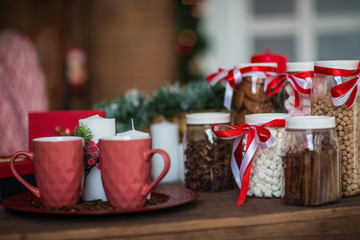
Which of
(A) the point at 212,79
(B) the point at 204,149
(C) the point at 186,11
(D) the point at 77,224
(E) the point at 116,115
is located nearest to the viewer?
(D) the point at 77,224

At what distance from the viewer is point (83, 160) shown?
807 mm

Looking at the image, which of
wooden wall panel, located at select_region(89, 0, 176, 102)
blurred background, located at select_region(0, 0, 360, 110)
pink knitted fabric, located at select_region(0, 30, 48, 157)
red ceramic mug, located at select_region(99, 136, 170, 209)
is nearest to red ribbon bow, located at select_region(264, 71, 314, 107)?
red ceramic mug, located at select_region(99, 136, 170, 209)

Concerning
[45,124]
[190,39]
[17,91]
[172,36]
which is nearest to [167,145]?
[45,124]

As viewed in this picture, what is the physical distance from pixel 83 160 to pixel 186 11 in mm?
3051

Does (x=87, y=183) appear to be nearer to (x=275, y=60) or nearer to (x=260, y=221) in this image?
(x=260, y=221)

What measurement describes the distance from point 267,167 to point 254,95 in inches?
9.2

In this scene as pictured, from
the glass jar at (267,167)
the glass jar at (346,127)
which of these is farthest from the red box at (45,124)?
the glass jar at (346,127)

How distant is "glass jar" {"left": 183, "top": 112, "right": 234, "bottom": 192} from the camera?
3.23 feet

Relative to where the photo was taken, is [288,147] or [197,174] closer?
[288,147]

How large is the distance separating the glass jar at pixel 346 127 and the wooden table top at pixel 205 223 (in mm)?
64

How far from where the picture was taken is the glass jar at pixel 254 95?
1053 mm

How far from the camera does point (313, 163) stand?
0.79 m

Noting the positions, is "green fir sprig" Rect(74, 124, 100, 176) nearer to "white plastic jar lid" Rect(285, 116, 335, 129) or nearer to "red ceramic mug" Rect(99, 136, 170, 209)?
"red ceramic mug" Rect(99, 136, 170, 209)

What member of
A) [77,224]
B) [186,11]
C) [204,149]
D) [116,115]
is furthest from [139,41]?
[77,224]
